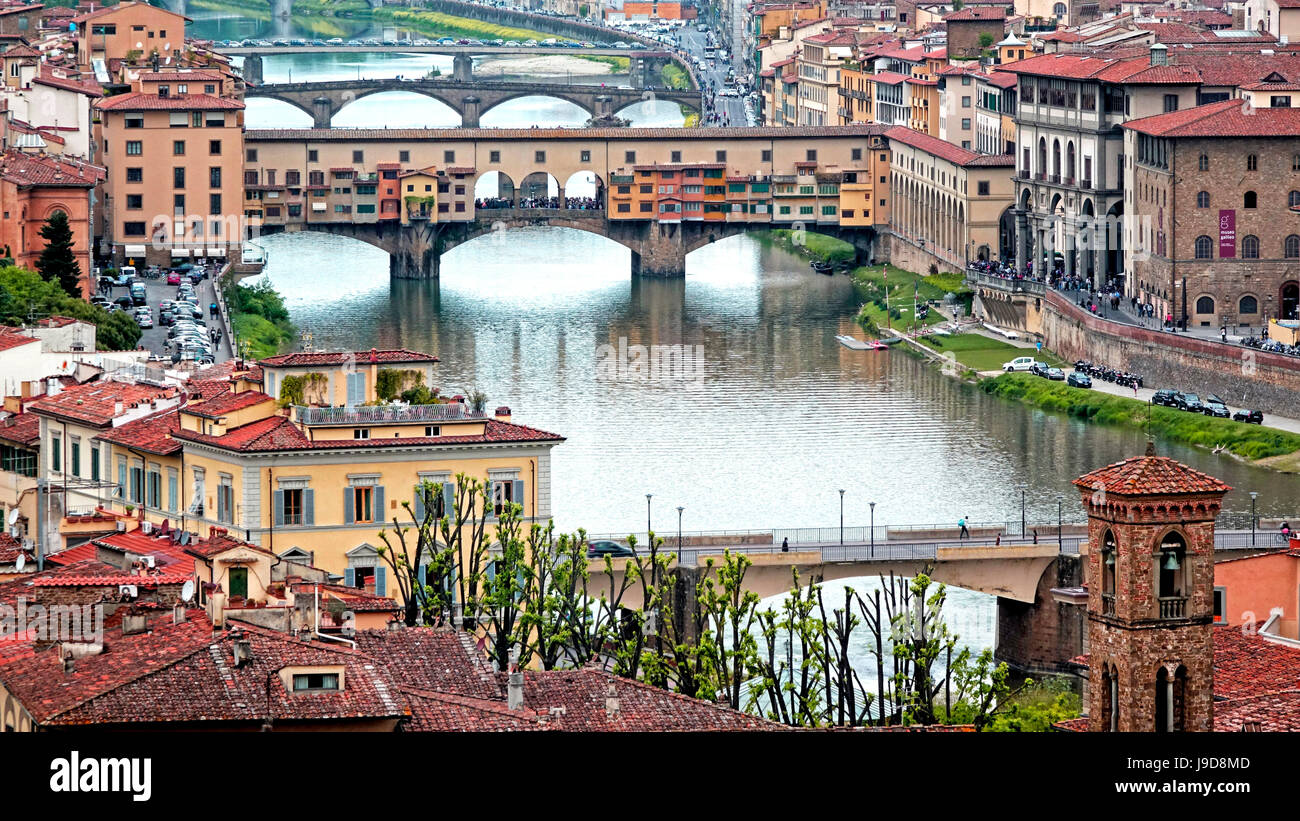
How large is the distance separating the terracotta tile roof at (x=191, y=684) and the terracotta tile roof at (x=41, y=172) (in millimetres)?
47290

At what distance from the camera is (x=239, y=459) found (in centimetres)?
2819

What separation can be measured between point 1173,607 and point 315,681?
5.44 m

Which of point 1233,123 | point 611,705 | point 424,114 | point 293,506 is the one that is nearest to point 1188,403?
point 1233,123

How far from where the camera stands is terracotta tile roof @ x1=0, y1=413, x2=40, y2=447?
1230 inches

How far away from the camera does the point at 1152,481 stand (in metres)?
15.6

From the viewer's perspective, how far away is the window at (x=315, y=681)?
40.8 feet

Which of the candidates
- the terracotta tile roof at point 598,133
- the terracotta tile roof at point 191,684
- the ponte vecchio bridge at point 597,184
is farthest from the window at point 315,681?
the terracotta tile roof at point 598,133

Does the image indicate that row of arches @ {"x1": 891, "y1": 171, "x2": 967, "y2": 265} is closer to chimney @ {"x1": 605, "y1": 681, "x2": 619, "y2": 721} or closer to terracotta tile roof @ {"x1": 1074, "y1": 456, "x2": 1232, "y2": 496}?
terracotta tile roof @ {"x1": 1074, "y1": 456, "x2": 1232, "y2": 496}

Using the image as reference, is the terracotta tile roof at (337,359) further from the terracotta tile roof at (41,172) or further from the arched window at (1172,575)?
the terracotta tile roof at (41,172)

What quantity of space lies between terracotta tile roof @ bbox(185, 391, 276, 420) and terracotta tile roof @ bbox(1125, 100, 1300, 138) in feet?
115

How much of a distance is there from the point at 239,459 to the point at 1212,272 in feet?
124

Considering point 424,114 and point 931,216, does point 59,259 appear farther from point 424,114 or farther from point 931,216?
point 424,114

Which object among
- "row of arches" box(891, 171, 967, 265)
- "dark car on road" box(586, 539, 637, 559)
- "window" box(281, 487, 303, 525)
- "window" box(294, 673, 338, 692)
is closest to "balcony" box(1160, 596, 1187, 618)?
"window" box(294, 673, 338, 692)
